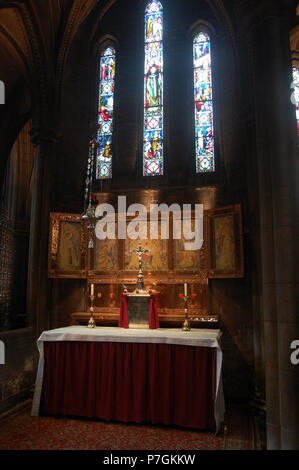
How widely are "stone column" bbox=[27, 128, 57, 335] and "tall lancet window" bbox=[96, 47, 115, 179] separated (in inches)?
Result: 50.1

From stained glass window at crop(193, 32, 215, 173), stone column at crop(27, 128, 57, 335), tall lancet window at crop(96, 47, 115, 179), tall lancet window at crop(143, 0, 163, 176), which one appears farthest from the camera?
tall lancet window at crop(96, 47, 115, 179)

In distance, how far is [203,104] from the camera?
9305 millimetres

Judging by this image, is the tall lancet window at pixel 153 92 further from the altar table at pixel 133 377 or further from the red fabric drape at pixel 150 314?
the altar table at pixel 133 377

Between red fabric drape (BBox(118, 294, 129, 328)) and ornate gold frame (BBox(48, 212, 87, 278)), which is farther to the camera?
ornate gold frame (BBox(48, 212, 87, 278))

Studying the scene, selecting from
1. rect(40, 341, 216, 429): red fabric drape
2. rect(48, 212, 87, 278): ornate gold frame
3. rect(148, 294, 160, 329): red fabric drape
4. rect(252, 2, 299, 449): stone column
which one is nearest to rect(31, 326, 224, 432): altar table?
rect(40, 341, 216, 429): red fabric drape

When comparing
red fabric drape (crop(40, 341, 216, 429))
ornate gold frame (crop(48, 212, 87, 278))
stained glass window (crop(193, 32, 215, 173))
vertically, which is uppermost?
stained glass window (crop(193, 32, 215, 173))

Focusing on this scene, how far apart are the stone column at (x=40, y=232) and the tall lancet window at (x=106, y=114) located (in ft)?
4.18

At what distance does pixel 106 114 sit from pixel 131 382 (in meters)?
6.90

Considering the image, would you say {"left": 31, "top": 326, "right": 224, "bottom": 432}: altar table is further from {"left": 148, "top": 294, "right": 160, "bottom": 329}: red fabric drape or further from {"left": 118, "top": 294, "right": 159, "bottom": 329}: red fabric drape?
{"left": 148, "top": 294, "right": 160, "bottom": 329}: red fabric drape

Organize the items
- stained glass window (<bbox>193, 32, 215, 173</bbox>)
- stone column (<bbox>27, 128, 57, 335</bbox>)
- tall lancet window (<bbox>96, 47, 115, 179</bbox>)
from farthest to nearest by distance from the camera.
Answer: tall lancet window (<bbox>96, 47, 115, 179</bbox>), stained glass window (<bbox>193, 32, 215, 173</bbox>), stone column (<bbox>27, 128, 57, 335</bbox>)

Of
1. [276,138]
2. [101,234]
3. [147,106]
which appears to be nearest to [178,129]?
[147,106]

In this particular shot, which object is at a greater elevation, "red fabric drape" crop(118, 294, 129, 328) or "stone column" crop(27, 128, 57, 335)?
"stone column" crop(27, 128, 57, 335)

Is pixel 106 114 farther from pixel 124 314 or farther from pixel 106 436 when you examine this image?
pixel 106 436

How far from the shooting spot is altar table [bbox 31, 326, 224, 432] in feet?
18.4
